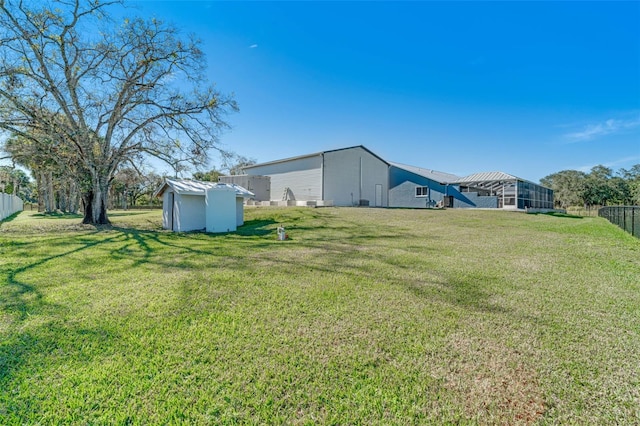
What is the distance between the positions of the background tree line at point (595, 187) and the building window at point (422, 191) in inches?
1498

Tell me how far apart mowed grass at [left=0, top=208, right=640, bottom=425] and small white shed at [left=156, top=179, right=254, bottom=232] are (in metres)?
5.82

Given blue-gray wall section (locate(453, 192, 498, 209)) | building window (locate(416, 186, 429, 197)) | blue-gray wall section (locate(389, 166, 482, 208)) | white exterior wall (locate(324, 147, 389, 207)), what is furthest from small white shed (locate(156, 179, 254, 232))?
blue-gray wall section (locate(453, 192, 498, 209))

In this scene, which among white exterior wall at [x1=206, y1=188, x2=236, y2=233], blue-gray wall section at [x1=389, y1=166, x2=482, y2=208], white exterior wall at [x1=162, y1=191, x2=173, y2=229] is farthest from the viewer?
blue-gray wall section at [x1=389, y1=166, x2=482, y2=208]

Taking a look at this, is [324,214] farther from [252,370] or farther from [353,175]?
[252,370]

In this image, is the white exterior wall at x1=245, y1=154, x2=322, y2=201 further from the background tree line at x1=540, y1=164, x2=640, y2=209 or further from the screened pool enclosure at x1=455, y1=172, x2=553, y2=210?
the background tree line at x1=540, y1=164, x2=640, y2=209

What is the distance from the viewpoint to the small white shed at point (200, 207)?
11.5 meters

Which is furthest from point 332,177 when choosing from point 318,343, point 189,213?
point 318,343

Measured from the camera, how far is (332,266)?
571 cm

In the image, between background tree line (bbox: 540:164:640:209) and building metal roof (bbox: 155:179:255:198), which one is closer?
building metal roof (bbox: 155:179:255:198)

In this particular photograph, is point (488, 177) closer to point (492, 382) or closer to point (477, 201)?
point (477, 201)

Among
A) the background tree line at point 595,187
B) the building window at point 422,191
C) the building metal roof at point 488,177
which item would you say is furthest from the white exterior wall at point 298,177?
the background tree line at point 595,187

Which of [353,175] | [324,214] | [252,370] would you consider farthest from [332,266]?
[353,175]

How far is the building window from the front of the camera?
85.8ft

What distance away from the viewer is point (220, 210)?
11.6 metres
